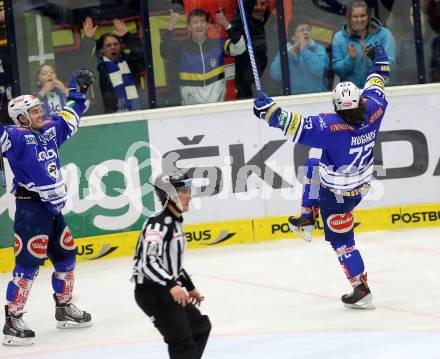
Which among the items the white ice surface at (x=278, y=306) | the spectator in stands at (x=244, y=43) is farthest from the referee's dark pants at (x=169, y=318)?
the spectator in stands at (x=244, y=43)

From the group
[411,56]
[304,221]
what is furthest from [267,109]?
[411,56]

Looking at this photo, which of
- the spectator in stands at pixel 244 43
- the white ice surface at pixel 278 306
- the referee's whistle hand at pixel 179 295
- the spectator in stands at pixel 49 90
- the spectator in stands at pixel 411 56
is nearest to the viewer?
the referee's whistle hand at pixel 179 295

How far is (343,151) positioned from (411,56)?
10.8ft

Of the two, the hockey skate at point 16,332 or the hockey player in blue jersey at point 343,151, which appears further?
the hockey player in blue jersey at point 343,151

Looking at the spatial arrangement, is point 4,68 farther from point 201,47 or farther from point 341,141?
point 341,141

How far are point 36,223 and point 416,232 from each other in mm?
4206

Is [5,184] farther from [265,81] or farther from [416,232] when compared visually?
[416,232]

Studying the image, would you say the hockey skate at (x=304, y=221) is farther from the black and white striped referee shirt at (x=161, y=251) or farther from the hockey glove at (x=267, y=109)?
the black and white striped referee shirt at (x=161, y=251)

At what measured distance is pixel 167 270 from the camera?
16.9 feet

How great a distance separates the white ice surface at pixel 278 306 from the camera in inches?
253

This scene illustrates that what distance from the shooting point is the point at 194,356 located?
5.15 metres

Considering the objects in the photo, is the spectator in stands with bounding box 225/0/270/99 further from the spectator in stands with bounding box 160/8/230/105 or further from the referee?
the referee

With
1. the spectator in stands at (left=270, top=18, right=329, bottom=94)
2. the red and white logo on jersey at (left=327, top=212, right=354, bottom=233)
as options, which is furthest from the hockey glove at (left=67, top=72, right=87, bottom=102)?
the spectator in stands at (left=270, top=18, right=329, bottom=94)

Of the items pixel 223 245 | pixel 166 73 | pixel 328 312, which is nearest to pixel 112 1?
pixel 166 73
